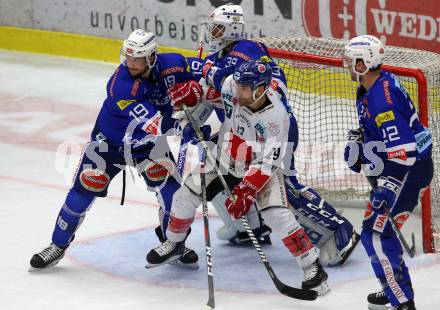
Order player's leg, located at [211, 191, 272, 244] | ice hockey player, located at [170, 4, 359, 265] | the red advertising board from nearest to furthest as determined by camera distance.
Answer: ice hockey player, located at [170, 4, 359, 265] < player's leg, located at [211, 191, 272, 244] < the red advertising board

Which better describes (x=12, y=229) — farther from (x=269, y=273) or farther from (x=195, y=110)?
(x=269, y=273)

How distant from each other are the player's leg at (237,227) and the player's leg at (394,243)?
1.23 metres

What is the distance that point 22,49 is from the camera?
11.5 meters

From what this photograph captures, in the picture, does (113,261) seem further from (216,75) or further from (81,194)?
(216,75)

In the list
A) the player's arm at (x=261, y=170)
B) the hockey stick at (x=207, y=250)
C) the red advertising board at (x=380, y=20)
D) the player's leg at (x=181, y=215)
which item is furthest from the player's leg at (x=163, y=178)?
the red advertising board at (x=380, y=20)

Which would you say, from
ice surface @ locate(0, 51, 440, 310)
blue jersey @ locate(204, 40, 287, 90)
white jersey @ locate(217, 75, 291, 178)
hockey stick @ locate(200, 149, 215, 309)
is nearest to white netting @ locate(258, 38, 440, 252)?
ice surface @ locate(0, 51, 440, 310)

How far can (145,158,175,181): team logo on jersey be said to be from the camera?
591 cm

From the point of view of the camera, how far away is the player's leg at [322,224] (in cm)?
603

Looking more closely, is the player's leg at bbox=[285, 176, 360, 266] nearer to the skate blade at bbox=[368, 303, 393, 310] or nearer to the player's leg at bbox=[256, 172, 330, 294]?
the player's leg at bbox=[256, 172, 330, 294]

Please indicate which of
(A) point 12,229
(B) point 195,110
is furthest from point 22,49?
(B) point 195,110

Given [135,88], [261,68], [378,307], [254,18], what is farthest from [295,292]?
[254,18]

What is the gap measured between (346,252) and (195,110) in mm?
1062

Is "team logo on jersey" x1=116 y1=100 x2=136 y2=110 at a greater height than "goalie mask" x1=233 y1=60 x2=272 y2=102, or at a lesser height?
lesser

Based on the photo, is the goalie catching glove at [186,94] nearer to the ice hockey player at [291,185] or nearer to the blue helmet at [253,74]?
the ice hockey player at [291,185]
